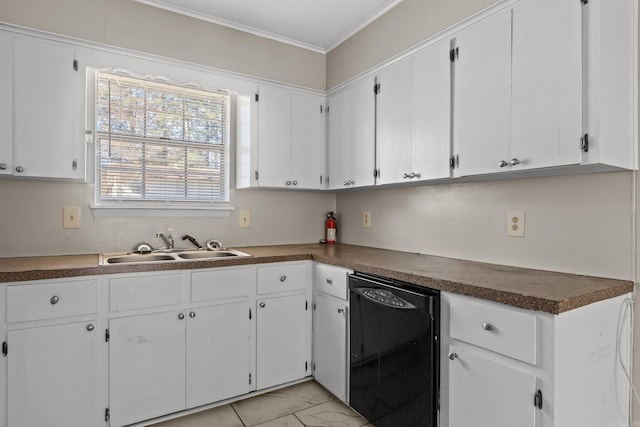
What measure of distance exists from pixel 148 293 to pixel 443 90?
75.3 inches

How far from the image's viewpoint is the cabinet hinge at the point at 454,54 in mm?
1935

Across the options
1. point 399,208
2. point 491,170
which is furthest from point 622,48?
point 399,208

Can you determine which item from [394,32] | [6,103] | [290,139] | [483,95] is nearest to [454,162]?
[483,95]

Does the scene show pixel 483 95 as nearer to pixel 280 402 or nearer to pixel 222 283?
pixel 222 283

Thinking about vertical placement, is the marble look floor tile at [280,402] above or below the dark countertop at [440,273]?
below

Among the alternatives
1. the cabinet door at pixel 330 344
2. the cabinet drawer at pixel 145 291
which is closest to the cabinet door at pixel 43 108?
the cabinet drawer at pixel 145 291

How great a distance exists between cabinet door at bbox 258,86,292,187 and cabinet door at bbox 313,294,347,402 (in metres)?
0.94

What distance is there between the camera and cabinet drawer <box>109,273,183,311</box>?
190 cm

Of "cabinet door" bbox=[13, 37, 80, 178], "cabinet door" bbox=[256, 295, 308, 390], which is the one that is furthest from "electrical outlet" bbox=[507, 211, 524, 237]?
"cabinet door" bbox=[13, 37, 80, 178]

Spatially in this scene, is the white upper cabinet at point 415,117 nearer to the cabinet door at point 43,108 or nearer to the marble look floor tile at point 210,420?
the marble look floor tile at point 210,420

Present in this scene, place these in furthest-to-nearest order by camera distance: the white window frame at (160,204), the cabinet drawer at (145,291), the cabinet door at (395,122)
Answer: the white window frame at (160,204) < the cabinet door at (395,122) < the cabinet drawer at (145,291)

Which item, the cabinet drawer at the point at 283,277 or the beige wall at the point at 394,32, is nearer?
the beige wall at the point at 394,32

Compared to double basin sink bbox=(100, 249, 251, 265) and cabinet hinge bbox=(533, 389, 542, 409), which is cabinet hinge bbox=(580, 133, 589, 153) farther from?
double basin sink bbox=(100, 249, 251, 265)

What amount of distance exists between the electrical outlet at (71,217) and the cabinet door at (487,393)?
2.24 metres
